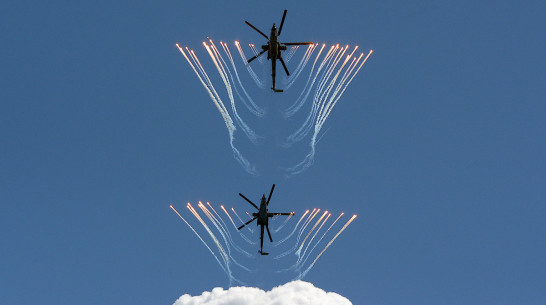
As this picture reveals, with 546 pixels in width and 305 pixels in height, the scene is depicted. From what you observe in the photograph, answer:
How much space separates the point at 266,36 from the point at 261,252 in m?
42.2

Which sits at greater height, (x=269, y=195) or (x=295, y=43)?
(x=295, y=43)

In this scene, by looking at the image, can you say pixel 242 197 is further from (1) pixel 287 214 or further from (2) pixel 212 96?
(2) pixel 212 96

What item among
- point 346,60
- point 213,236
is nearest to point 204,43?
point 346,60

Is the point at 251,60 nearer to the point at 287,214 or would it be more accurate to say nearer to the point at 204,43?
the point at 204,43

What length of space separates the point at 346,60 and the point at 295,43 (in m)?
9.76

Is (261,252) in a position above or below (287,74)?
below

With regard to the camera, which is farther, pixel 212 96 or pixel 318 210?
pixel 318 210

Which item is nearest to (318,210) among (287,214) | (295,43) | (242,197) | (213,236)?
(287,214)

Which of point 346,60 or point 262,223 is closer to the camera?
point 346,60

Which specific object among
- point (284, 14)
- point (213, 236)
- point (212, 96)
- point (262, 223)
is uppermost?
point (284, 14)

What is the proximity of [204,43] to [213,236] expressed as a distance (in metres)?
34.4

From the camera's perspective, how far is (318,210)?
449 ft

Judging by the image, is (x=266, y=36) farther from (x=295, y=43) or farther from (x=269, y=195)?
(x=269, y=195)

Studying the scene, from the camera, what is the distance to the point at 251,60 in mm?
127125
